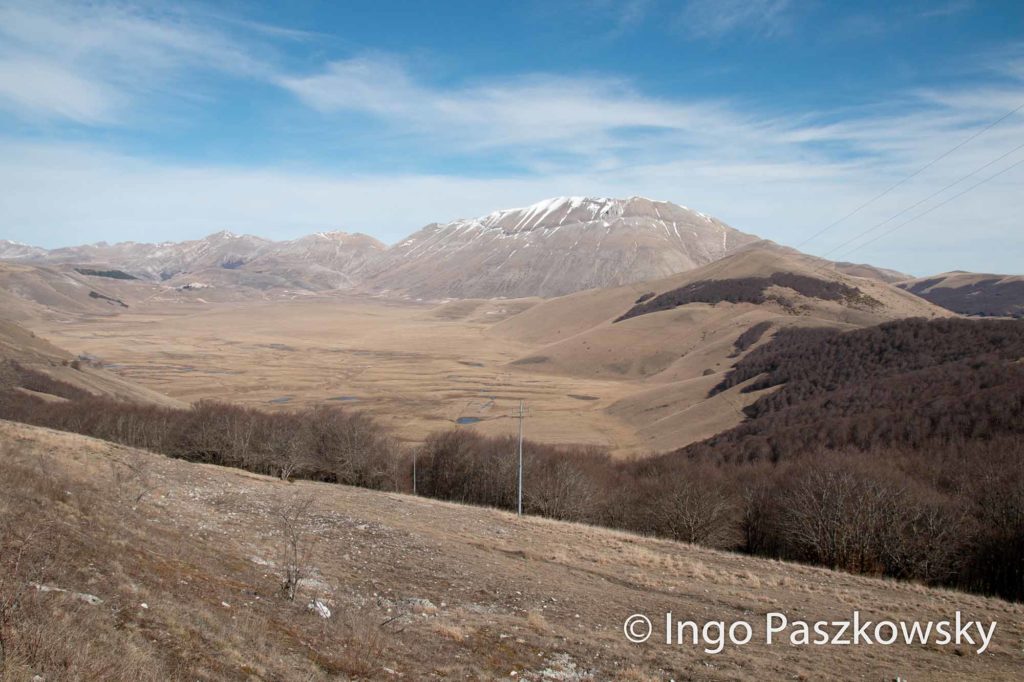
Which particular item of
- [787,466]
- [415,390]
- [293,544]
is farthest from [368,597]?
[415,390]

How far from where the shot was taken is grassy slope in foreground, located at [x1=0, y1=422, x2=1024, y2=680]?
10.7 m

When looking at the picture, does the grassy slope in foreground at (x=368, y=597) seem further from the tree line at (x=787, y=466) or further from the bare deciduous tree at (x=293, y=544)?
the tree line at (x=787, y=466)

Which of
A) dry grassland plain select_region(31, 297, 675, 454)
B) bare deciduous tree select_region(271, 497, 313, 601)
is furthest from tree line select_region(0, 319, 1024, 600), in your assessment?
bare deciduous tree select_region(271, 497, 313, 601)

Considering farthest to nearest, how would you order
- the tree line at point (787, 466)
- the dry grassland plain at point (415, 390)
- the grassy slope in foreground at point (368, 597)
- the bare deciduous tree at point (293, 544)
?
the dry grassland plain at point (415, 390) → the tree line at point (787, 466) → the bare deciduous tree at point (293, 544) → the grassy slope in foreground at point (368, 597)

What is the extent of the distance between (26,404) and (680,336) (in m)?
162

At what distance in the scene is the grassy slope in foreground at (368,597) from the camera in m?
10.7

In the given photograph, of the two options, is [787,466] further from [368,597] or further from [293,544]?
[293,544]

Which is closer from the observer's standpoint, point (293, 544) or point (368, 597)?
point (293, 544)

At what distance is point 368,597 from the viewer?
Result: 18.3m

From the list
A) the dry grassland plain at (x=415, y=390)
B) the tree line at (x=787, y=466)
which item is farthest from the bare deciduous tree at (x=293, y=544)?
the dry grassland plain at (x=415, y=390)

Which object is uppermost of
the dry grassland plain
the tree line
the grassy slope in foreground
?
the grassy slope in foreground

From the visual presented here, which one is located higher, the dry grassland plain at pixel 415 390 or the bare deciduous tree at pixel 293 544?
the bare deciduous tree at pixel 293 544

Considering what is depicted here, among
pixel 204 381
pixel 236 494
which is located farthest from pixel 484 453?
pixel 204 381

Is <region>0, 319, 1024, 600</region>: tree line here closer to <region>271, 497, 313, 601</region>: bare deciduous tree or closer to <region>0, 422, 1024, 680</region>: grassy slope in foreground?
<region>0, 422, 1024, 680</region>: grassy slope in foreground
